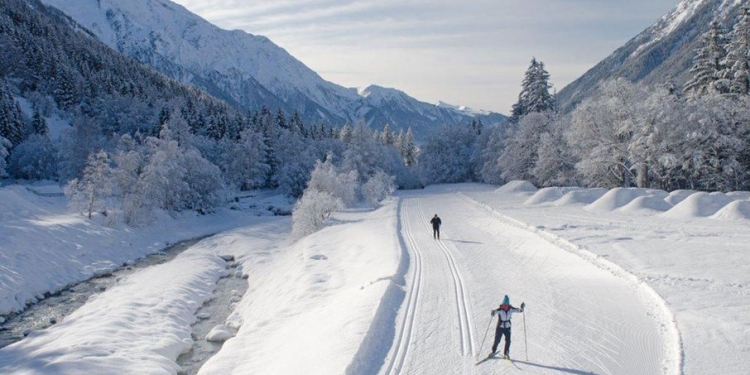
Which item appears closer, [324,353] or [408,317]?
[324,353]

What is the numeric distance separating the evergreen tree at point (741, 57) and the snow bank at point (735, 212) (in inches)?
691

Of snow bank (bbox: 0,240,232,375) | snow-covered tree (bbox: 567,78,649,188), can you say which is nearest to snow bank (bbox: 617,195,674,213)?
snow-covered tree (bbox: 567,78,649,188)

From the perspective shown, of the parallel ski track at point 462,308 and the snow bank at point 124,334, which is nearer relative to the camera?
the parallel ski track at point 462,308

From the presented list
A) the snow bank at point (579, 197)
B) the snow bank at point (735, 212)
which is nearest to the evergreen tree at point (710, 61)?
the snow bank at point (579, 197)

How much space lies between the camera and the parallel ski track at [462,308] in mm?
12016

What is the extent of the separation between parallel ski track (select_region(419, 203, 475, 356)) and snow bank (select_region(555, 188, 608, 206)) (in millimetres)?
21267

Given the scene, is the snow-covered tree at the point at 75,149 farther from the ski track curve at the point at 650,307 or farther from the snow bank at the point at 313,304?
the ski track curve at the point at 650,307

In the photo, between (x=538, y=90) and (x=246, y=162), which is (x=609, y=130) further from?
(x=246, y=162)

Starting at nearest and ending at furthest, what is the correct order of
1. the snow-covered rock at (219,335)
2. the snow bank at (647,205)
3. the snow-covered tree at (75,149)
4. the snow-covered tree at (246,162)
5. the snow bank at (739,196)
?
1. the snow-covered rock at (219,335)
2. the snow bank at (739,196)
3. the snow bank at (647,205)
4. the snow-covered tree at (75,149)
5. the snow-covered tree at (246,162)

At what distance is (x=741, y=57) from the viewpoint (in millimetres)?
39656

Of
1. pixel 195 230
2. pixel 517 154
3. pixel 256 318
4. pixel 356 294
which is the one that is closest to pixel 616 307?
pixel 356 294

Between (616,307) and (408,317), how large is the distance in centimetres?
619

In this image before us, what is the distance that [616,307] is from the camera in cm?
1439

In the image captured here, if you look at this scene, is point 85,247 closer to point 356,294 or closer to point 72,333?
point 72,333
